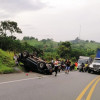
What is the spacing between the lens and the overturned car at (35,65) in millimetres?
19406

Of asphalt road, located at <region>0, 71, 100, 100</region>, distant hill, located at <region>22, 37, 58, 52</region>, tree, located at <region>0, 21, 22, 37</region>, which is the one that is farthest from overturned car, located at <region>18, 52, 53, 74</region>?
distant hill, located at <region>22, 37, 58, 52</region>

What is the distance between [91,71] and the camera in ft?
90.1

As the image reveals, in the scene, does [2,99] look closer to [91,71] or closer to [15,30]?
[91,71]

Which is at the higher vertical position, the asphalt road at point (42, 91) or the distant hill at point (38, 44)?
the distant hill at point (38, 44)

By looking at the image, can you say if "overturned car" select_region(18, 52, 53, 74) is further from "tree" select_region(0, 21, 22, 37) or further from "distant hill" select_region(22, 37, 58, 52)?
"distant hill" select_region(22, 37, 58, 52)

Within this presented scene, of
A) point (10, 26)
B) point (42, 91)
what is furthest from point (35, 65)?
point (10, 26)

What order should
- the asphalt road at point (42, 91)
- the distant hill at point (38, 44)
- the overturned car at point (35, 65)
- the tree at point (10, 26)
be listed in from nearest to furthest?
1. the asphalt road at point (42, 91)
2. the overturned car at point (35, 65)
3. the tree at point (10, 26)
4. the distant hill at point (38, 44)

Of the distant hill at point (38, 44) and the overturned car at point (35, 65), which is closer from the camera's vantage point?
the overturned car at point (35, 65)

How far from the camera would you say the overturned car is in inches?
764

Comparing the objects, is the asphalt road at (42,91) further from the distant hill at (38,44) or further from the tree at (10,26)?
the distant hill at (38,44)

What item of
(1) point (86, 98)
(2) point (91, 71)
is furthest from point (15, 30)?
(1) point (86, 98)

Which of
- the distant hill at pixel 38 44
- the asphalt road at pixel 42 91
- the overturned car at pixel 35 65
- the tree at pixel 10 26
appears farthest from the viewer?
the distant hill at pixel 38 44

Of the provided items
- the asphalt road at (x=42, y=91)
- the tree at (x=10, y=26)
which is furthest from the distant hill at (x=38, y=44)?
the asphalt road at (x=42, y=91)

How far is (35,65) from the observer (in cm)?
1970
